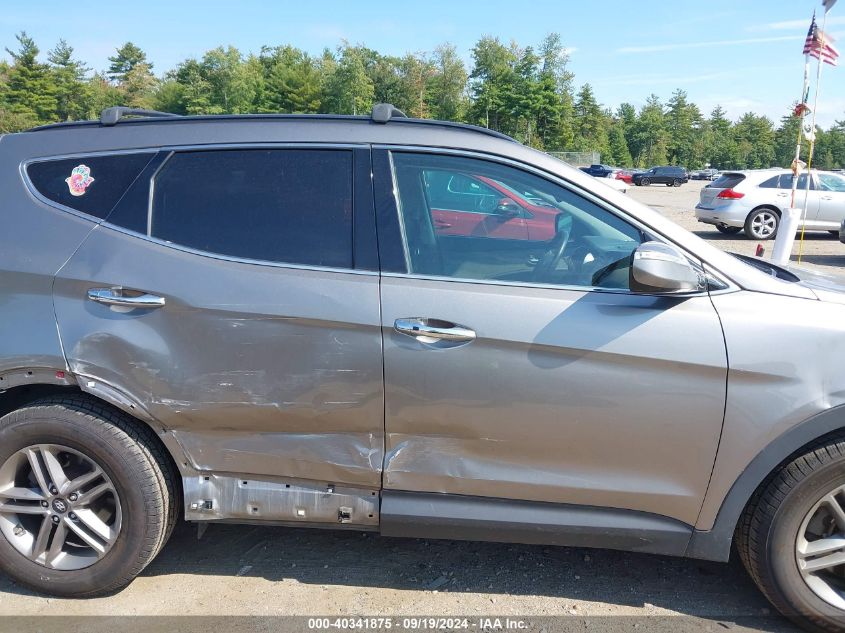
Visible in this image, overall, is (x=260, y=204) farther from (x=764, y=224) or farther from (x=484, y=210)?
(x=764, y=224)

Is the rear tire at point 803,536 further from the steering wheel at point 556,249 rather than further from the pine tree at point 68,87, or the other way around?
the pine tree at point 68,87

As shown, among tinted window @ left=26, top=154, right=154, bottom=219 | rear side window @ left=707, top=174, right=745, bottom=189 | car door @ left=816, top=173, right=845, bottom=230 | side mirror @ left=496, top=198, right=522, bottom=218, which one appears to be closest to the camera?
tinted window @ left=26, top=154, right=154, bottom=219

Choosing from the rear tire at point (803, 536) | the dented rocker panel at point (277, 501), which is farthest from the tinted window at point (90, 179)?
the rear tire at point (803, 536)

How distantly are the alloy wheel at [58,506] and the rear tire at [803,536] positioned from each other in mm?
2520

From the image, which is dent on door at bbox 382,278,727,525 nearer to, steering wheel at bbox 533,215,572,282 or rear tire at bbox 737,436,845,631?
steering wheel at bbox 533,215,572,282

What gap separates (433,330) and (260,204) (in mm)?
885

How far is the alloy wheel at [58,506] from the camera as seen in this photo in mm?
2721

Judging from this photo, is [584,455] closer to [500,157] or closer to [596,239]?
[596,239]

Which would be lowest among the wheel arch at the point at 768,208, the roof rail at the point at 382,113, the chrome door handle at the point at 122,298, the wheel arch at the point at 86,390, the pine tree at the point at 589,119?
the wheel arch at the point at 86,390

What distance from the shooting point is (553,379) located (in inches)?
95.7

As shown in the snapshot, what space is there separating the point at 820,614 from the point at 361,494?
181 cm

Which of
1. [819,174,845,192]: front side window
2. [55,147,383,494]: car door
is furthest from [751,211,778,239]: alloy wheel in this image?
[55,147,383,494]: car door

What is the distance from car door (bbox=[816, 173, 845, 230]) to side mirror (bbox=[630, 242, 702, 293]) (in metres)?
15.0

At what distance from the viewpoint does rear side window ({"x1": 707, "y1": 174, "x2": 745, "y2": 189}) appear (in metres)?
15.5
